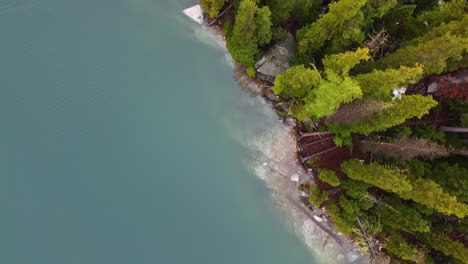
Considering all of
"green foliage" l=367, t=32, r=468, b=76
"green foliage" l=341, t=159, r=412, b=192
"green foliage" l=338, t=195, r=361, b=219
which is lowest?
"green foliage" l=338, t=195, r=361, b=219

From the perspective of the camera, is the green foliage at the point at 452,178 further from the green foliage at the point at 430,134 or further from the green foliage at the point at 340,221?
the green foliage at the point at 340,221

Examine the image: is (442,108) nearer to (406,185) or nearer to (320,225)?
(406,185)

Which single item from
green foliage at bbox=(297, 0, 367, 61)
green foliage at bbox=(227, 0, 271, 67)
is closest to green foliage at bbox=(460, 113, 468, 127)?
green foliage at bbox=(297, 0, 367, 61)

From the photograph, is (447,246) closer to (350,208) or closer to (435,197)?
(435,197)

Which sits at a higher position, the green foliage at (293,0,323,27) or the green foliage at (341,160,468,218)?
the green foliage at (293,0,323,27)

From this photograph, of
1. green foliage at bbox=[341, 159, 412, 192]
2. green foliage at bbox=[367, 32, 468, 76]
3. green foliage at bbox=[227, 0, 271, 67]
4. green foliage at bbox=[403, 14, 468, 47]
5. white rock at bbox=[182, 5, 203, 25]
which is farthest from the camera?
white rock at bbox=[182, 5, 203, 25]

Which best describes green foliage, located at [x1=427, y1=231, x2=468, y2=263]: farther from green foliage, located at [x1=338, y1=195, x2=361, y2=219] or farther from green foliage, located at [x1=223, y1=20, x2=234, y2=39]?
green foliage, located at [x1=223, y1=20, x2=234, y2=39]
